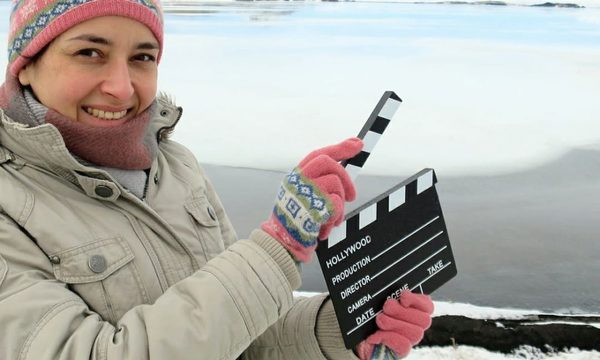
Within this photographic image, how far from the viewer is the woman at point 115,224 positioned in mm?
999

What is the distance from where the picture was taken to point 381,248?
4.50 feet

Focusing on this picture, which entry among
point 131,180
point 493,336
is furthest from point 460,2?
point 131,180

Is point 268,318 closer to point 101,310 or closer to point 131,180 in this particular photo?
point 101,310

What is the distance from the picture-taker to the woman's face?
1.18m

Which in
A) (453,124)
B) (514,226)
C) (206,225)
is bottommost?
(453,124)

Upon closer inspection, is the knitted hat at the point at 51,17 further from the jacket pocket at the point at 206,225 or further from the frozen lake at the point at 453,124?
the frozen lake at the point at 453,124

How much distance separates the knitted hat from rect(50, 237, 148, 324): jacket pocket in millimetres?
436

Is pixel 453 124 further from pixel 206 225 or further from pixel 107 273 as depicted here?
pixel 107 273

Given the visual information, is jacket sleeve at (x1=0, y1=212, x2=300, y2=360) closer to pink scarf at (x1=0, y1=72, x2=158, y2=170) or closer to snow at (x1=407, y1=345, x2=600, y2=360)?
pink scarf at (x1=0, y1=72, x2=158, y2=170)

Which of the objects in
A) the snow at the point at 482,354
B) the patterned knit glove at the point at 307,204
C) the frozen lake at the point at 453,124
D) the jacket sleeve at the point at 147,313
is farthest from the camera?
the frozen lake at the point at 453,124

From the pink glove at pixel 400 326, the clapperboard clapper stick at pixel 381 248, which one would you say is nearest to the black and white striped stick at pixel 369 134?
the clapperboard clapper stick at pixel 381 248

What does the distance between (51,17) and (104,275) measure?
541mm

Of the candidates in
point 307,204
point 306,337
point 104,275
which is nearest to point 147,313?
point 104,275

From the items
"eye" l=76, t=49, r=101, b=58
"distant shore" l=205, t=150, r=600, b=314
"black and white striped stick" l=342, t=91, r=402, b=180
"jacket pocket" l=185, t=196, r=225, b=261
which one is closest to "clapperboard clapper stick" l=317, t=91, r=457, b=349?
"black and white striped stick" l=342, t=91, r=402, b=180
